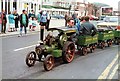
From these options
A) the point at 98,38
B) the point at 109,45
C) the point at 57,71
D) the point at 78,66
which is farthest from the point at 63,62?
the point at 109,45

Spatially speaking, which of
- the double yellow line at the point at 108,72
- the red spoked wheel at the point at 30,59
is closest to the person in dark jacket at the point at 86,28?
the double yellow line at the point at 108,72

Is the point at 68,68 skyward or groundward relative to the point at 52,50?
groundward

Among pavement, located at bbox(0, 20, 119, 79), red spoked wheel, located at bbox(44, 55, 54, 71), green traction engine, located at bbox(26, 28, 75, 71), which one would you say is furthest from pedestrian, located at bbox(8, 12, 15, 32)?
red spoked wheel, located at bbox(44, 55, 54, 71)

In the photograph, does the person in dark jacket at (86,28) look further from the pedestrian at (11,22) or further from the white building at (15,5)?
the white building at (15,5)

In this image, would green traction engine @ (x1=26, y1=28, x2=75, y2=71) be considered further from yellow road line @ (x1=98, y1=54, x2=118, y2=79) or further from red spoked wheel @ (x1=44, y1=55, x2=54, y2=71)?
yellow road line @ (x1=98, y1=54, x2=118, y2=79)

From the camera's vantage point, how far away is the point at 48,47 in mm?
9945

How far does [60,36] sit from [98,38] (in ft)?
14.5

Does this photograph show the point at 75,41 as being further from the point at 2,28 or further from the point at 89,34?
the point at 2,28

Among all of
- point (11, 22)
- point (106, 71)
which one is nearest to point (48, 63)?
point (106, 71)

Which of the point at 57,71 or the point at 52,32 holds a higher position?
the point at 52,32

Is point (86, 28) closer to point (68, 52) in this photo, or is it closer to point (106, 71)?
point (68, 52)

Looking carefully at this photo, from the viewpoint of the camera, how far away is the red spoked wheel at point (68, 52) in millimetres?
10523

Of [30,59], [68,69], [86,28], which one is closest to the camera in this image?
[68,69]

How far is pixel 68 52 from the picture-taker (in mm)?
10797
